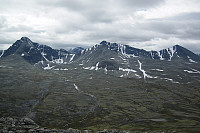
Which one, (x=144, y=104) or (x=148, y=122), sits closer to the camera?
(x=148, y=122)

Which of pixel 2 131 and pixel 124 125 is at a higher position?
pixel 2 131

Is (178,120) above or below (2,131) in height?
below

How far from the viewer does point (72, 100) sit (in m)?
164

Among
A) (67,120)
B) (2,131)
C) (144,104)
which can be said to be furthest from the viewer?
(144,104)

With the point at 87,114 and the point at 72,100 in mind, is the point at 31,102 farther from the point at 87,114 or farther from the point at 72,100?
the point at 87,114

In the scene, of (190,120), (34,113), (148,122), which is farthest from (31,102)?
(190,120)

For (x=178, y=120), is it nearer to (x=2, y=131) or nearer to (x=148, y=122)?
(x=148, y=122)

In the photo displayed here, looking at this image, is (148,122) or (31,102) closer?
(148,122)

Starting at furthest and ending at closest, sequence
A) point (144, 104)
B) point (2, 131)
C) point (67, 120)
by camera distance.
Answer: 1. point (144, 104)
2. point (67, 120)
3. point (2, 131)

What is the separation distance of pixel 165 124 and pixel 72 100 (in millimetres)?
89431

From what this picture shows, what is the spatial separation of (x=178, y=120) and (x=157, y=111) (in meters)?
25.4

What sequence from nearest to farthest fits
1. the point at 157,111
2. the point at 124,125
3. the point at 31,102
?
the point at 124,125, the point at 157,111, the point at 31,102

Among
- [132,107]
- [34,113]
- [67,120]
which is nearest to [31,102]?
[34,113]

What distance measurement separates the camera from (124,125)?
10050 cm
